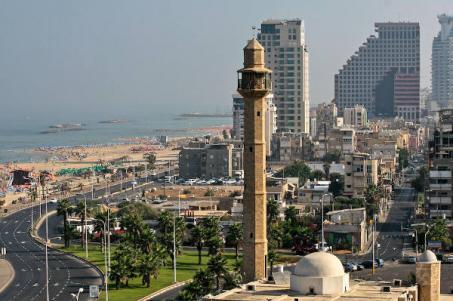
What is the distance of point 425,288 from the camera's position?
181 ft

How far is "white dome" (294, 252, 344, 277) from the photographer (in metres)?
52.2

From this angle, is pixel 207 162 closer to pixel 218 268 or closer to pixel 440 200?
pixel 440 200

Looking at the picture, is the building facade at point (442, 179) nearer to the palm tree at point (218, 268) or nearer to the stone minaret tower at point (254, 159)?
the palm tree at point (218, 268)

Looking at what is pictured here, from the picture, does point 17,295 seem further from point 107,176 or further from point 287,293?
point 107,176

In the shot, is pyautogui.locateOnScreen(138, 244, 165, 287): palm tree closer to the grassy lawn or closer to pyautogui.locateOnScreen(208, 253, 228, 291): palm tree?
the grassy lawn

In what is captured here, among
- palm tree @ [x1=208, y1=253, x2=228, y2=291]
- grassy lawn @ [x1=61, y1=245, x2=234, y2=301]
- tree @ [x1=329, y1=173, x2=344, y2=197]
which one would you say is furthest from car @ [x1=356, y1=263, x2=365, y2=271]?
tree @ [x1=329, y1=173, x2=344, y2=197]

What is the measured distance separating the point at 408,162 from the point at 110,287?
11967 cm

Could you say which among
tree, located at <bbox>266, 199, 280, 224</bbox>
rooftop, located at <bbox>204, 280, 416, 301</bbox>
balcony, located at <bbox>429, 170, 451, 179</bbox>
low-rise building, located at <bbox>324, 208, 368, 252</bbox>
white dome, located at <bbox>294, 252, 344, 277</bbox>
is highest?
balcony, located at <bbox>429, 170, 451, 179</bbox>

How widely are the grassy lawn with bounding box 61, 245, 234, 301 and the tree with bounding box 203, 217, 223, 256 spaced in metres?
1.14

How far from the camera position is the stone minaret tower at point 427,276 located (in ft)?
181

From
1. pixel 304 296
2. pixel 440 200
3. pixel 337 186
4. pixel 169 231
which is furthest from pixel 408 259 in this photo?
pixel 337 186

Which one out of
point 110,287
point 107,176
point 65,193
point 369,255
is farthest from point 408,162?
point 110,287

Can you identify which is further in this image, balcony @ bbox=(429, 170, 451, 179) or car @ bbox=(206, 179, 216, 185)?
car @ bbox=(206, 179, 216, 185)

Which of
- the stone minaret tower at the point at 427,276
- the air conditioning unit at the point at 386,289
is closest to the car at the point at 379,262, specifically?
the stone minaret tower at the point at 427,276
